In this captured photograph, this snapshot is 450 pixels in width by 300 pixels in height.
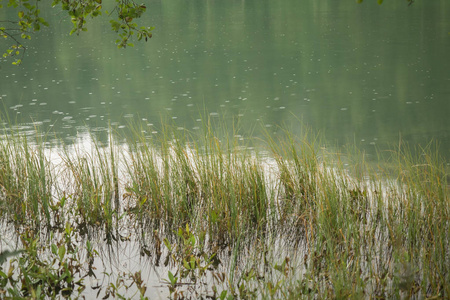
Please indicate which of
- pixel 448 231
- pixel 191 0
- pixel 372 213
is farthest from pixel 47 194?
pixel 191 0

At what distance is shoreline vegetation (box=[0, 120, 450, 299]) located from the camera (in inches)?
124

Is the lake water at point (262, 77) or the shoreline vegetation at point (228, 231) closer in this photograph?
the shoreline vegetation at point (228, 231)

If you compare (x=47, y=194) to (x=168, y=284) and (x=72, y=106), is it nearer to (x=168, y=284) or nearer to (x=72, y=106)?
(x=168, y=284)

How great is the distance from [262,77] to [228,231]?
9066 mm

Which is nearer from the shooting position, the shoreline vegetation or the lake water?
the shoreline vegetation

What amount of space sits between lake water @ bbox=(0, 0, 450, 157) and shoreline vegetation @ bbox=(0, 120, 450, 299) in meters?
1.33

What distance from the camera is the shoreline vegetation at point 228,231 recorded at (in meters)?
3.15

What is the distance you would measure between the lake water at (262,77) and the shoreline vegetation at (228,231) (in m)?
1.33

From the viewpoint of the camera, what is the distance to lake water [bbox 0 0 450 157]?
904 cm

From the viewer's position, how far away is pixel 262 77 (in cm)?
1264

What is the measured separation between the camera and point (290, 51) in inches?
628

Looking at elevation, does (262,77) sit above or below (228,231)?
below

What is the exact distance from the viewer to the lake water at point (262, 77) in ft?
29.7

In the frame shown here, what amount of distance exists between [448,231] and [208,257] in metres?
1.47
